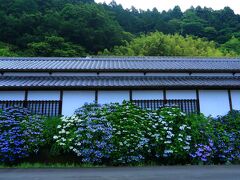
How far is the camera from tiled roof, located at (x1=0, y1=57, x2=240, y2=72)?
457 inches

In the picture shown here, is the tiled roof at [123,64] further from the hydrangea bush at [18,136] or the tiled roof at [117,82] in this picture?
the hydrangea bush at [18,136]

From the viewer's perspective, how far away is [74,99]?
9.81 metres

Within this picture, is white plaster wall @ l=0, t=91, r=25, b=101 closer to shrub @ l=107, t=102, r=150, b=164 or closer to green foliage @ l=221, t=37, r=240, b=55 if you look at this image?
shrub @ l=107, t=102, r=150, b=164

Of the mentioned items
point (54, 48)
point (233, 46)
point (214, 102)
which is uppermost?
point (233, 46)

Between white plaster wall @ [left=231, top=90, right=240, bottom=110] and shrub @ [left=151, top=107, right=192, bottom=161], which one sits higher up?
white plaster wall @ [left=231, top=90, right=240, bottom=110]

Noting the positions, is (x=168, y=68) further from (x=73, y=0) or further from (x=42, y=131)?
(x=73, y=0)

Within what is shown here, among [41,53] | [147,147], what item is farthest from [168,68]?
[41,53]

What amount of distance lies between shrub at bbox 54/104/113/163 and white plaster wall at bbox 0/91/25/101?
2989mm

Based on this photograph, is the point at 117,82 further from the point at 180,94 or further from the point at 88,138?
the point at 88,138

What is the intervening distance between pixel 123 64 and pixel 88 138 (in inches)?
265

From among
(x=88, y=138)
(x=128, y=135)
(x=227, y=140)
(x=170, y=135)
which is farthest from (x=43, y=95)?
(x=227, y=140)

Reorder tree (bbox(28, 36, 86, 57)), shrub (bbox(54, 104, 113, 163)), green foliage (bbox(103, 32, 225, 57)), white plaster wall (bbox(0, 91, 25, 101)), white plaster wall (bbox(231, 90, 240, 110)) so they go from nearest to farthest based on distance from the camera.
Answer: shrub (bbox(54, 104, 113, 163)) < white plaster wall (bbox(0, 91, 25, 101)) < white plaster wall (bbox(231, 90, 240, 110)) < green foliage (bbox(103, 32, 225, 57)) < tree (bbox(28, 36, 86, 57))

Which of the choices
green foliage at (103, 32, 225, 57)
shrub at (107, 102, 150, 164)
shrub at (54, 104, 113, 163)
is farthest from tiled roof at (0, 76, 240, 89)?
green foliage at (103, 32, 225, 57)

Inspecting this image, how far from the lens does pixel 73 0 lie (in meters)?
40.5
